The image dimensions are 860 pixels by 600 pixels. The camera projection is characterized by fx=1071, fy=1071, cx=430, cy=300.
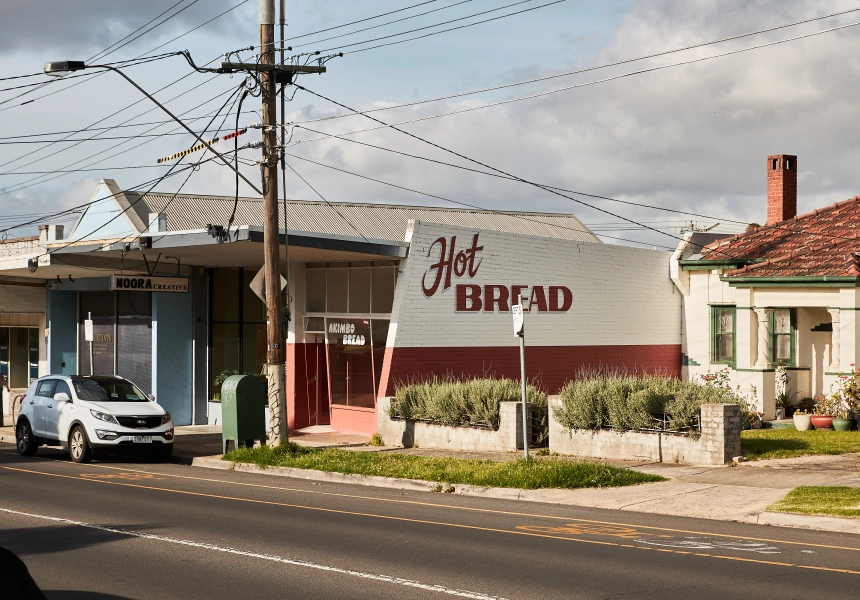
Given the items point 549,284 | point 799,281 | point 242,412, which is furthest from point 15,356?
point 799,281

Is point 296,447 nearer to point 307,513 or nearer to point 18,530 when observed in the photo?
point 307,513

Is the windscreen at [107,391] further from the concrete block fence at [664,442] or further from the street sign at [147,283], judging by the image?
the concrete block fence at [664,442]

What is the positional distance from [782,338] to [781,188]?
7.26 meters

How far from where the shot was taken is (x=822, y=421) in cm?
2269

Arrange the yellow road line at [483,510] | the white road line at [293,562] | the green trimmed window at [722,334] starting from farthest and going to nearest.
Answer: the green trimmed window at [722,334] → the yellow road line at [483,510] → the white road line at [293,562]

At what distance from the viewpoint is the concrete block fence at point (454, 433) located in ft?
67.2

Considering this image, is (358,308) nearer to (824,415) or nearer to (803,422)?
(803,422)

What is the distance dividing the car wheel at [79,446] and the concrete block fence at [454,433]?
5977 mm

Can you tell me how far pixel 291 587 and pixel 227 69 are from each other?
44.4 ft

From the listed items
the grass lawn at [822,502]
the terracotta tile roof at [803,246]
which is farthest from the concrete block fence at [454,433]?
the terracotta tile roof at [803,246]

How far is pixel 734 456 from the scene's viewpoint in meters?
17.9

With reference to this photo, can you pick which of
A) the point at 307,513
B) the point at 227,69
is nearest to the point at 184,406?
the point at 227,69

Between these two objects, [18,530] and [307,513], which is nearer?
[18,530]

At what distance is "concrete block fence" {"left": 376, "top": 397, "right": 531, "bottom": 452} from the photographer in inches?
806
